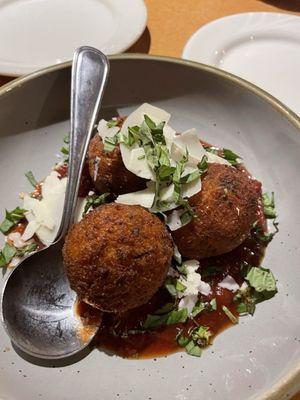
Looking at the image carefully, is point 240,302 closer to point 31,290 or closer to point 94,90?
point 31,290

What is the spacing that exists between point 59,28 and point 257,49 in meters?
0.99

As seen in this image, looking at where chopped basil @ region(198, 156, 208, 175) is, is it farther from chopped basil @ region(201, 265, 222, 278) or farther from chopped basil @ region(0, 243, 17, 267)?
chopped basil @ region(0, 243, 17, 267)

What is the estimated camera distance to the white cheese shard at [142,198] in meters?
1.35

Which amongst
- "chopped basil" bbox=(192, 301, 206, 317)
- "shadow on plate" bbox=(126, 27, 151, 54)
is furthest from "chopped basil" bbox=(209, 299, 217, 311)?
"shadow on plate" bbox=(126, 27, 151, 54)

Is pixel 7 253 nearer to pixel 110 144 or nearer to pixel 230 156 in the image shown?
pixel 110 144

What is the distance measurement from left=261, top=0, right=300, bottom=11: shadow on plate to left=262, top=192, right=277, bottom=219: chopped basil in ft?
4.39

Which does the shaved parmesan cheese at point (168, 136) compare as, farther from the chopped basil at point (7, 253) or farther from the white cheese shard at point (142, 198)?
the chopped basil at point (7, 253)

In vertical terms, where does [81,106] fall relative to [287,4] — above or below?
below

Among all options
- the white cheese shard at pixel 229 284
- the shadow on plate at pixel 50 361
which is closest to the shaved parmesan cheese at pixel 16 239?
the shadow on plate at pixel 50 361

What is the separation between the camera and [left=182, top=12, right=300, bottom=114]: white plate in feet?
6.82

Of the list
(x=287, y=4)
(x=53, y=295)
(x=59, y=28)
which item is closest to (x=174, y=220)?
(x=53, y=295)

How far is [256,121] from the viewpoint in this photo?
1.69 m

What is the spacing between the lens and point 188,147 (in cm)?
143

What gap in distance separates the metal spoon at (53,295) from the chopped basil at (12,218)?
0.19m
